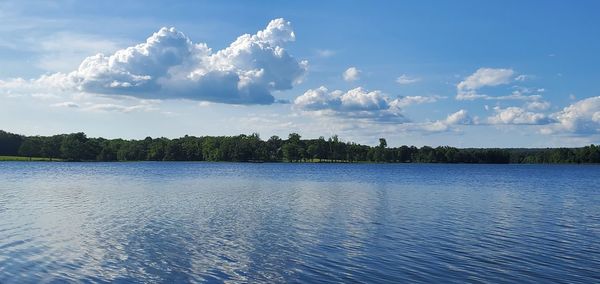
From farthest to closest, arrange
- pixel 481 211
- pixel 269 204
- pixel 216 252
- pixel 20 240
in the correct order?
1. pixel 269 204
2. pixel 481 211
3. pixel 20 240
4. pixel 216 252

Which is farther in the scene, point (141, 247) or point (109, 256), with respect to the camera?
point (141, 247)

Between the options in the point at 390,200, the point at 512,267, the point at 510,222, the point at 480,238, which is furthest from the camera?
the point at 390,200

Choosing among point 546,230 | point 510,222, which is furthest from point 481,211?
point 546,230

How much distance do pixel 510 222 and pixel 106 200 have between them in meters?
28.2

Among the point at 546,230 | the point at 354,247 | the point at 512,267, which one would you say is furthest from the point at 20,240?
the point at 546,230

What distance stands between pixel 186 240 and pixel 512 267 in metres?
12.7

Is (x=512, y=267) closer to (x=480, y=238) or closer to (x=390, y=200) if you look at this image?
(x=480, y=238)

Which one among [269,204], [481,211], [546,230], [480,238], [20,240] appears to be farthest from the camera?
[269,204]

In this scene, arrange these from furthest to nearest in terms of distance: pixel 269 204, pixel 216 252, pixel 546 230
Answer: pixel 269 204 < pixel 546 230 < pixel 216 252

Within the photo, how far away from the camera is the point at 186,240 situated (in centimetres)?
2319

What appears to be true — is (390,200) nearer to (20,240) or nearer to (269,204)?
(269,204)

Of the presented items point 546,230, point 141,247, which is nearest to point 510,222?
point 546,230

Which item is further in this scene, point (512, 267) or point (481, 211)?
point (481, 211)

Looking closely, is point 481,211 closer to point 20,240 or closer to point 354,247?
point 354,247
